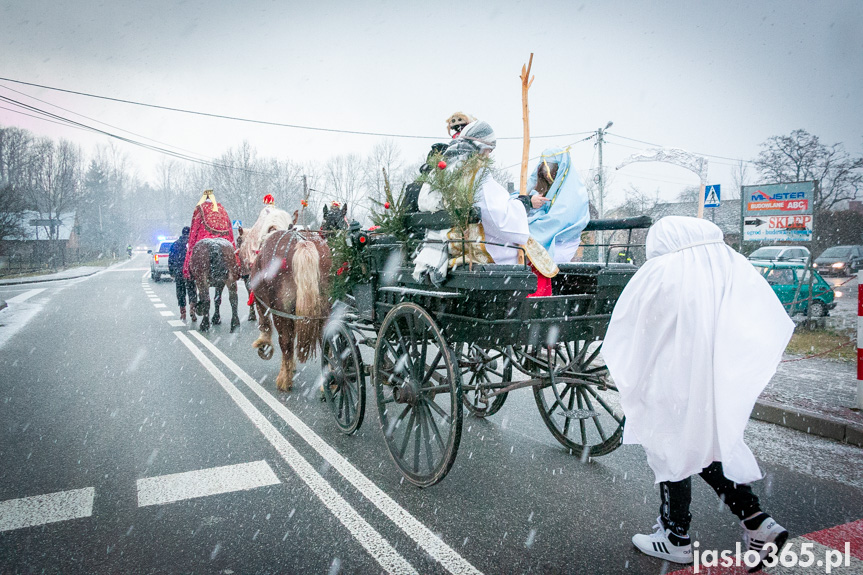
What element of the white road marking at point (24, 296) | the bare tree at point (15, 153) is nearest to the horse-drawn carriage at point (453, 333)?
the white road marking at point (24, 296)

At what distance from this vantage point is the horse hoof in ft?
20.5

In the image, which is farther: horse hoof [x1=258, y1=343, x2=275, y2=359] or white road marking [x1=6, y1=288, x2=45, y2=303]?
white road marking [x1=6, y1=288, x2=45, y2=303]

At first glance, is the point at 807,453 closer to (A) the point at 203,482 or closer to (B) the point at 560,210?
(B) the point at 560,210

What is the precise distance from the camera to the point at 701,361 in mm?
2467

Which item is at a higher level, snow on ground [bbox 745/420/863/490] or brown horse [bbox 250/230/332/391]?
brown horse [bbox 250/230/332/391]

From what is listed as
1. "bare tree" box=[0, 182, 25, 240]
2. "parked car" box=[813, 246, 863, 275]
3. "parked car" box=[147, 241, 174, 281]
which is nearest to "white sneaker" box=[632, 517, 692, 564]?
"parked car" box=[147, 241, 174, 281]

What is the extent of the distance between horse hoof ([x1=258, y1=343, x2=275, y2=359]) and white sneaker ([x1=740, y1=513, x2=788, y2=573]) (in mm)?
5057

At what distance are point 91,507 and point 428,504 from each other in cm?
203

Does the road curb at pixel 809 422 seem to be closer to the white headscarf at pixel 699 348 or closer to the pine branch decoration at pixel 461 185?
the white headscarf at pixel 699 348

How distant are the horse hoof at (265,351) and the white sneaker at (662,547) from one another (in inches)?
181

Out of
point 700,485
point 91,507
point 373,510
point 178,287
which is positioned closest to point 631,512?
point 700,485

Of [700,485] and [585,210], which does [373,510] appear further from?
[585,210]

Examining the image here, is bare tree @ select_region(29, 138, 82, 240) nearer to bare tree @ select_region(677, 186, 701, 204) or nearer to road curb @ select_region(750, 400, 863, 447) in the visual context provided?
road curb @ select_region(750, 400, 863, 447)

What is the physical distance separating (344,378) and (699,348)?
285 cm
